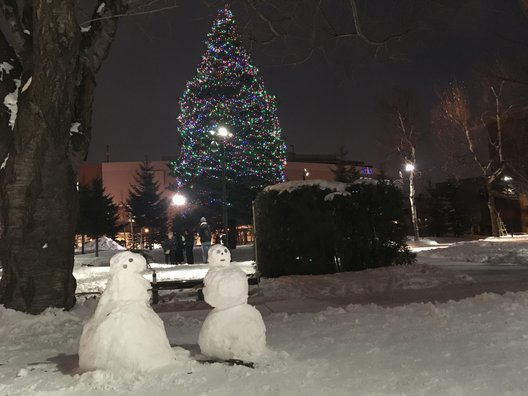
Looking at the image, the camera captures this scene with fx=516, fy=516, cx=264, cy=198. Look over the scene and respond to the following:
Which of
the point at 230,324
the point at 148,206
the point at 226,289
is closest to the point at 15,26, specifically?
the point at 226,289

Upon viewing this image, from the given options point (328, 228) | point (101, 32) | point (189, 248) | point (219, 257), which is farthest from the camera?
point (189, 248)

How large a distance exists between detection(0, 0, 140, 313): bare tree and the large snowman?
433cm

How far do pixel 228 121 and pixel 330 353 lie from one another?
96.0ft

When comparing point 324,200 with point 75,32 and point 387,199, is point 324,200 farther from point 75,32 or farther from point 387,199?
point 75,32

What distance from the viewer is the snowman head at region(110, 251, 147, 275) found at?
5246 millimetres

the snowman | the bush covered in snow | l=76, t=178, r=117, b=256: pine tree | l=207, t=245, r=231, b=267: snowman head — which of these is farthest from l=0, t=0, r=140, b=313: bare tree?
l=76, t=178, r=117, b=256: pine tree

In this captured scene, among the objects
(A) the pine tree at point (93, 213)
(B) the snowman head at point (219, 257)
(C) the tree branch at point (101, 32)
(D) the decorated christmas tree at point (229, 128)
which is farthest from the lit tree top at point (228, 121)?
(B) the snowman head at point (219, 257)

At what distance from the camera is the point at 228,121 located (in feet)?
112

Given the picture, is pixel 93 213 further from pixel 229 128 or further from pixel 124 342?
pixel 124 342

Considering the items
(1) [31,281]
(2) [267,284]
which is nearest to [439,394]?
(1) [31,281]

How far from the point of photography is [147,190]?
200 feet

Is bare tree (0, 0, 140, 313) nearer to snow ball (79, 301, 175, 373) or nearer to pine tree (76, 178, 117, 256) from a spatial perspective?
snow ball (79, 301, 175, 373)

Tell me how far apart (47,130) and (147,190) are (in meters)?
53.2

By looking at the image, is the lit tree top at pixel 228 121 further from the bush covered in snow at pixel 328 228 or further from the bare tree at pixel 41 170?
the bare tree at pixel 41 170
